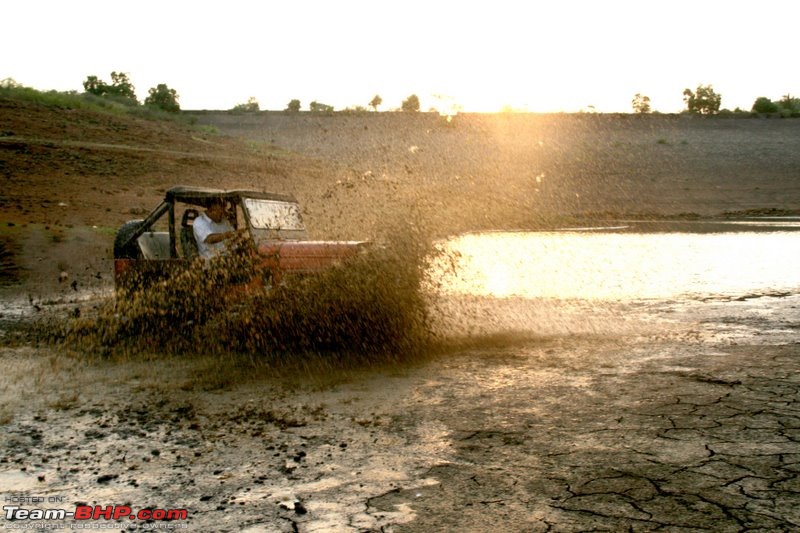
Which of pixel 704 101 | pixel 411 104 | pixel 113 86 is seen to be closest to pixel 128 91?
pixel 113 86

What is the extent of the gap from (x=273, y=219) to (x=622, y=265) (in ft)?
28.7

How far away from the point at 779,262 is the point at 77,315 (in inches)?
480

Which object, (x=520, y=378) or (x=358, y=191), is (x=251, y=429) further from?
(x=358, y=191)

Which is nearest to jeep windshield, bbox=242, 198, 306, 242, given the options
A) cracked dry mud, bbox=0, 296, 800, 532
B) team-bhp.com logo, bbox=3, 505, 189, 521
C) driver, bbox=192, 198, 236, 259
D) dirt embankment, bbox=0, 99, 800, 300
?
driver, bbox=192, 198, 236, 259

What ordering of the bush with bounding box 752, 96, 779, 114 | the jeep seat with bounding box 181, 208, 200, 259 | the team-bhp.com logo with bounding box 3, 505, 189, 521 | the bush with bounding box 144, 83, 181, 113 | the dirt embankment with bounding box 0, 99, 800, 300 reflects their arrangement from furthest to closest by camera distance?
the bush with bounding box 752, 96, 779, 114 < the bush with bounding box 144, 83, 181, 113 < the dirt embankment with bounding box 0, 99, 800, 300 < the jeep seat with bounding box 181, 208, 200, 259 < the team-bhp.com logo with bounding box 3, 505, 189, 521

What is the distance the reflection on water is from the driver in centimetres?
231

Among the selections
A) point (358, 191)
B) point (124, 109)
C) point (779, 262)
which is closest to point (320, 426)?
point (779, 262)

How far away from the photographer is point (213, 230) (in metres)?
8.27

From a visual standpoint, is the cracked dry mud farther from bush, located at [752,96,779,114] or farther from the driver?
bush, located at [752,96,779,114]

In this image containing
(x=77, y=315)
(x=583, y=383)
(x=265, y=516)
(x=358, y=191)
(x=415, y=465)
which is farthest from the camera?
(x=358, y=191)

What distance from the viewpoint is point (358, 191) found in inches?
1096

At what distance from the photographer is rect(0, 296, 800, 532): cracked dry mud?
3.94m

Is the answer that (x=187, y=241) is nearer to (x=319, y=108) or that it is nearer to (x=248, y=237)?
(x=248, y=237)

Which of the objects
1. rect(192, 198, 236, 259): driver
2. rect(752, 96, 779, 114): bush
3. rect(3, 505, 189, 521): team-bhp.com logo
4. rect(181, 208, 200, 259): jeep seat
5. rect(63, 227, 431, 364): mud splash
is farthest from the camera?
rect(752, 96, 779, 114): bush
